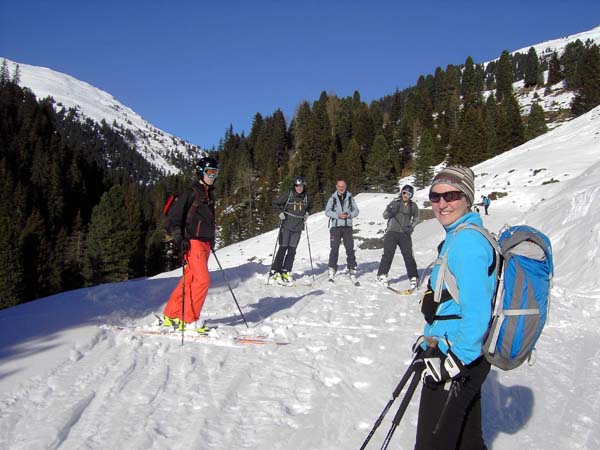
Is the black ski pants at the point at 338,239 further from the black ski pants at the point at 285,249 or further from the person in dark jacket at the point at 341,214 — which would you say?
the black ski pants at the point at 285,249

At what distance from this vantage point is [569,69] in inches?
3688

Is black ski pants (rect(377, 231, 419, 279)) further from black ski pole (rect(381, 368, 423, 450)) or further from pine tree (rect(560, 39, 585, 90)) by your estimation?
pine tree (rect(560, 39, 585, 90))

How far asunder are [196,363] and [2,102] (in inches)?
5056

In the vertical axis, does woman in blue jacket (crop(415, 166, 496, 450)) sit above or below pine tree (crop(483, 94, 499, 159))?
below

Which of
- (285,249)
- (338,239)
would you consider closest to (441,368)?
(285,249)

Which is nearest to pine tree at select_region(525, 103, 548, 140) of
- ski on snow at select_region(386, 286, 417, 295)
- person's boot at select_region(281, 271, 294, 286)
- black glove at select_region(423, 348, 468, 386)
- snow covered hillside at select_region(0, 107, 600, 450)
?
snow covered hillside at select_region(0, 107, 600, 450)

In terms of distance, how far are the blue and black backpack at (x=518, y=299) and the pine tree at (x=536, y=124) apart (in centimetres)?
7278

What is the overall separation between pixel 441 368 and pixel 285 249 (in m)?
8.39

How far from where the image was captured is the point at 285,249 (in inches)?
424

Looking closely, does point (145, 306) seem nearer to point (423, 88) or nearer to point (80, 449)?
point (80, 449)

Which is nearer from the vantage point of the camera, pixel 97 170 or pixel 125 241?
pixel 125 241

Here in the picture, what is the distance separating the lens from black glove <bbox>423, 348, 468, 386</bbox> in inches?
95.1

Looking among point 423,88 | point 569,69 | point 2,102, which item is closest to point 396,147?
point 423,88

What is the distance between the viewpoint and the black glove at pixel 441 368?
2416 mm
